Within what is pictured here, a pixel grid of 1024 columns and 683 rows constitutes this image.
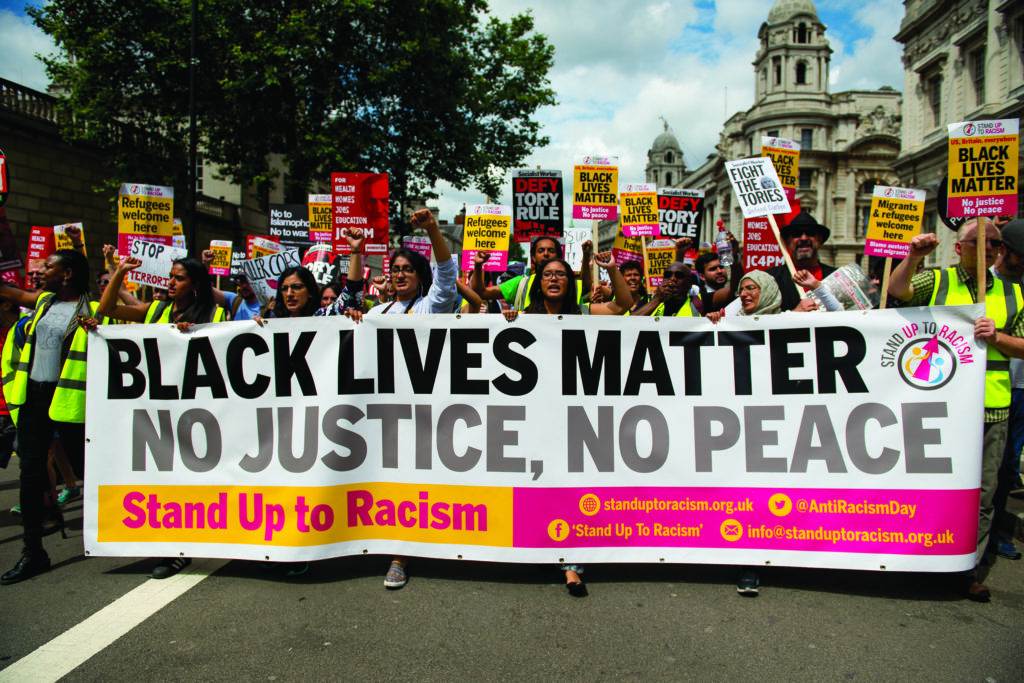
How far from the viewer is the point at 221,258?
10938mm

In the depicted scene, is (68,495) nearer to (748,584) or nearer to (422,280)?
(422,280)

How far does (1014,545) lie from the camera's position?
185 inches

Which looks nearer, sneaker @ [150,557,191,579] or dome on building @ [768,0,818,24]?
sneaker @ [150,557,191,579]

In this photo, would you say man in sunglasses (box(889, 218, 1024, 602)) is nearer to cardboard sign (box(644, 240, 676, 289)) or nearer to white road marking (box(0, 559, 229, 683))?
white road marking (box(0, 559, 229, 683))

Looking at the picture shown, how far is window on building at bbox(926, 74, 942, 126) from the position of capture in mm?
30281

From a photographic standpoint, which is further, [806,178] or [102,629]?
[806,178]

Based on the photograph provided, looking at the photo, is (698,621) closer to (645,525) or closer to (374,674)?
(645,525)

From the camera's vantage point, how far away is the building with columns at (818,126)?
64875 millimetres

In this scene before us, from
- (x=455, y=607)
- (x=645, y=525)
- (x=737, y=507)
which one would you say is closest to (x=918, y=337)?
(x=737, y=507)

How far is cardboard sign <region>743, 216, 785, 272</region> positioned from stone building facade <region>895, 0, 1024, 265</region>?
20194 mm

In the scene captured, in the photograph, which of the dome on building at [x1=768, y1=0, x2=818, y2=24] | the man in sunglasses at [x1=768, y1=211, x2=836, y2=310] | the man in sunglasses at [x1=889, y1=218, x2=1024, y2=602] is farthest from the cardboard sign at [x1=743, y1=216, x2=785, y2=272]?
the dome on building at [x1=768, y1=0, x2=818, y2=24]

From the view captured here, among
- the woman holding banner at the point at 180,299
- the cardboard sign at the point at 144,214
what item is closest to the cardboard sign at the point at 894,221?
the woman holding banner at the point at 180,299

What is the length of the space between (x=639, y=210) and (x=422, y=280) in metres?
4.34

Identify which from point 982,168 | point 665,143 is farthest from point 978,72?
point 665,143
